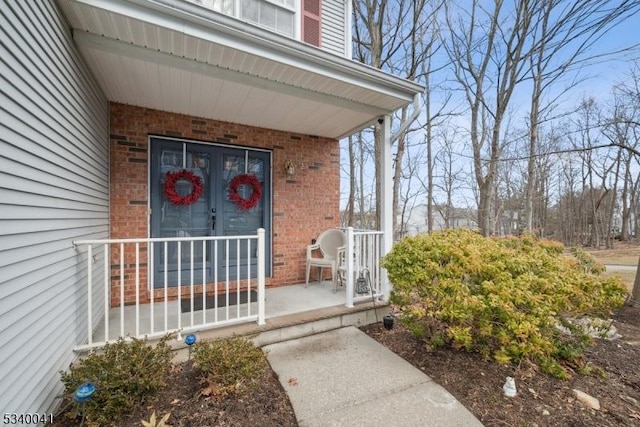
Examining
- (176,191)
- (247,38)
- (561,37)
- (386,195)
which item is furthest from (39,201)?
(561,37)

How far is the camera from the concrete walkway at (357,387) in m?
2.00

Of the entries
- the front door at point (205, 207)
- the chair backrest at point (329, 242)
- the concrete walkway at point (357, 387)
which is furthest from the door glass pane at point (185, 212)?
the concrete walkway at point (357, 387)

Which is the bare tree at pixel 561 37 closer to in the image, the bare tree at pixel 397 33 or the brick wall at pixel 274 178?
the bare tree at pixel 397 33

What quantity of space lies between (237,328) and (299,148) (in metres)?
3.08

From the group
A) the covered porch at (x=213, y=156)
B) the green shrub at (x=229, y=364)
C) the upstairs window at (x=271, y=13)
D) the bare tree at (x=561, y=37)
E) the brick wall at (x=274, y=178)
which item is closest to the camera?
the green shrub at (x=229, y=364)

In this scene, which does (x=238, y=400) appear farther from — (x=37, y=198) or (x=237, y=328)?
(x=37, y=198)

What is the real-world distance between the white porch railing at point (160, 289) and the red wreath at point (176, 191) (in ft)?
1.97

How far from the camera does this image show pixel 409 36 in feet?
29.3

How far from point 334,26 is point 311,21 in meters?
0.49

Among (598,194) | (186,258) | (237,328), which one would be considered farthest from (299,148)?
(598,194)

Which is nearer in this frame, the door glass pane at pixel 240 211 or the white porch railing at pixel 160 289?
the white porch railing at pixel 160 289

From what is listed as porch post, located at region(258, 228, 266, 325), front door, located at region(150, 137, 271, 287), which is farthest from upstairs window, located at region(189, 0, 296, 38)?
porch post, located at region(258, 228, 266, 325)

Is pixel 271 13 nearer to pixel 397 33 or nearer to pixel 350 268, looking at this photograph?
pixel 350 268

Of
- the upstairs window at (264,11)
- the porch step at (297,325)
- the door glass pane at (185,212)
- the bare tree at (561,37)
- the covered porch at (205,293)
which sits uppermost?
the bare tree at (561,37)
